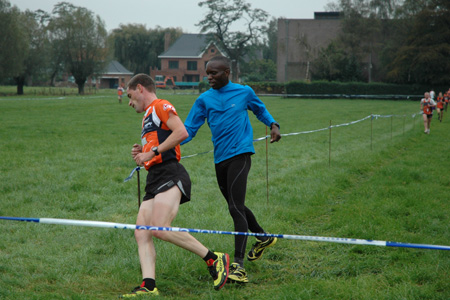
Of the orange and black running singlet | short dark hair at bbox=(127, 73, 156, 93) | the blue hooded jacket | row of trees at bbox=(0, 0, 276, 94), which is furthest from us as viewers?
row of trees at bbox=(0, 0, 276, 94)

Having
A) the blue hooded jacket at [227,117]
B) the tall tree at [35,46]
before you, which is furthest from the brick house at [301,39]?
the blue hooded jacket at [227,117]

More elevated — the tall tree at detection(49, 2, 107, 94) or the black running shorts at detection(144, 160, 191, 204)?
the tall tree at detection(49, 2, 107, 94)

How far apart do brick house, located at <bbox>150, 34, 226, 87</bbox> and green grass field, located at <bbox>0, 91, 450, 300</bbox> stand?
260ft

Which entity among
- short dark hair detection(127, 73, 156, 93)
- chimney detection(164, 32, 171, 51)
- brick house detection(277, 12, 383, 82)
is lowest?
short dark hair detection(127, 73, 156, 93)

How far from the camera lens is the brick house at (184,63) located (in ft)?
304

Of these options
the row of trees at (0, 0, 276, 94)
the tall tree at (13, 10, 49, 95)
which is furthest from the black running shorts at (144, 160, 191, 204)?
the tall tree at (13, 10, 49, 95)

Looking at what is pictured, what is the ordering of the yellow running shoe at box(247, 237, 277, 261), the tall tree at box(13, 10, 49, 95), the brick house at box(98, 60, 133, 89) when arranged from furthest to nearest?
the brick house at box(98, 60, 133, 89), the tall tree at box(13, 10, 49, 95), the yellow running shoe at box(247, 237, 277, 261)

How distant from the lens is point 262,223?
6.70 meters

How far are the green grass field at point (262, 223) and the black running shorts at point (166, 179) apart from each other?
38.8 inches

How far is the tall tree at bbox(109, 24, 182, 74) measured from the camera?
349 feet

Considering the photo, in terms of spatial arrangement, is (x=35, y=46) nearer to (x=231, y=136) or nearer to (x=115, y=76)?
(x=115, y=76)

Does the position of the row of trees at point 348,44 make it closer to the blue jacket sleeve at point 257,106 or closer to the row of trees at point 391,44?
the row of trees at point 391,44

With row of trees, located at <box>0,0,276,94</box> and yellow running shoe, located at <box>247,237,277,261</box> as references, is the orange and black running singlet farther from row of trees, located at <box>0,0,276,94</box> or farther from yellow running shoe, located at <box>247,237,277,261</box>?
row of trees, located at <box>0,0,276,94</box>

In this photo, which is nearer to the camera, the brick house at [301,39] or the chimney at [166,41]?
the brick house at [301,39]
